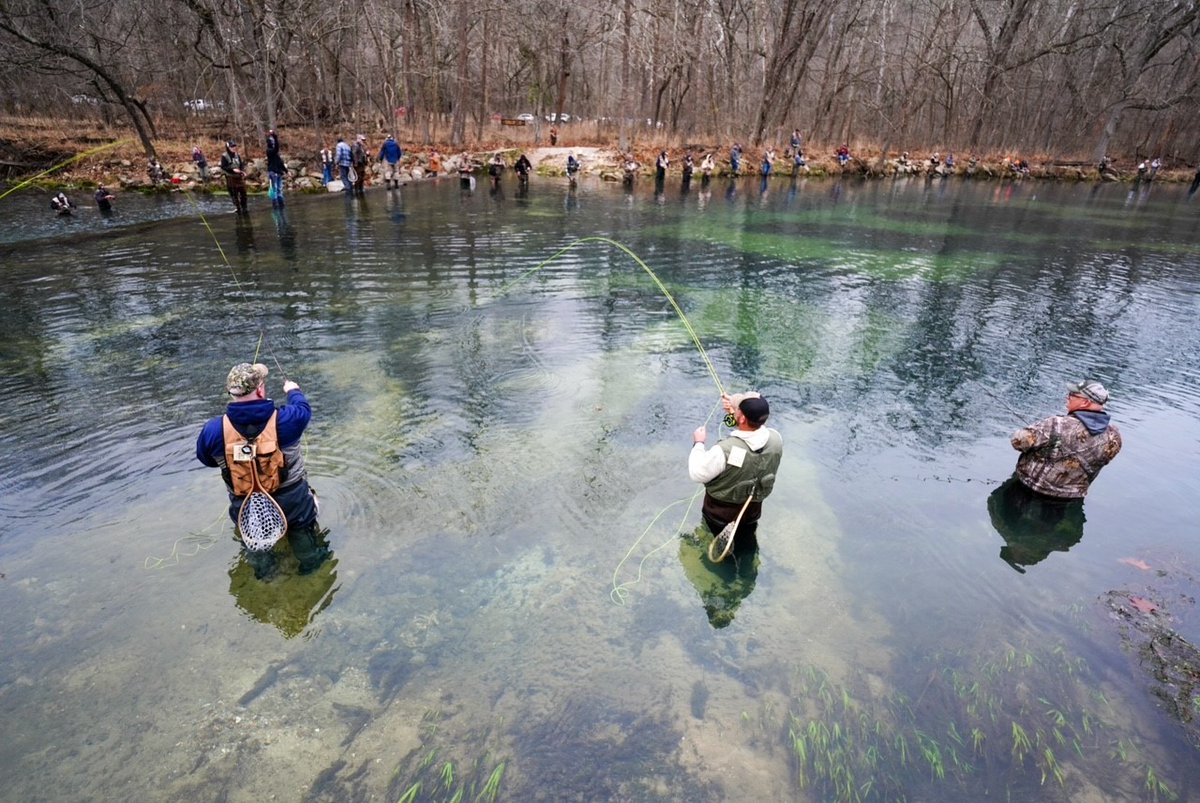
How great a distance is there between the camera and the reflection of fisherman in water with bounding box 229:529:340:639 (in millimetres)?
4738

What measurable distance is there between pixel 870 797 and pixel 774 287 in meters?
12.3

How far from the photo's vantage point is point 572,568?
539 centimetres

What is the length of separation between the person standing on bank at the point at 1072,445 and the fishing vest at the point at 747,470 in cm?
317

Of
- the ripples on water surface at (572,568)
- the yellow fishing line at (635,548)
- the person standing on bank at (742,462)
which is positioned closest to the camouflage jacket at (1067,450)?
the ripples on water surface at (572,568)

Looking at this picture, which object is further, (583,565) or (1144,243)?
(1144,243)

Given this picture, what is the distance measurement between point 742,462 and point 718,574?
122 centimetres

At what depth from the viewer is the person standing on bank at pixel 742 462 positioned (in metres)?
4.75

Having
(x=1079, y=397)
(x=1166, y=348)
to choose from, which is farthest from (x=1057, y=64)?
(x=1079, y=397)

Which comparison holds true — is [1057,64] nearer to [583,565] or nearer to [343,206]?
[343,206]

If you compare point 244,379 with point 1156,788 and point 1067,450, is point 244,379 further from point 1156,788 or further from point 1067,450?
point 1067,450

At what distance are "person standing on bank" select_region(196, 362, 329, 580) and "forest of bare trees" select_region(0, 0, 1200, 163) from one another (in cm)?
2658

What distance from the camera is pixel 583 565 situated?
17.8 ft

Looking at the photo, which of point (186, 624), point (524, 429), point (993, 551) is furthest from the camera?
point (524, 429)

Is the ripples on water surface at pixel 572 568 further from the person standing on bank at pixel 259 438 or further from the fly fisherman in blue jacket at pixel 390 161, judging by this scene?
the fly fisherman in blue jacket at pixel 390 161
